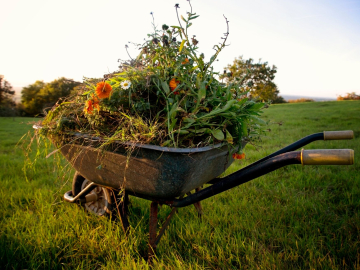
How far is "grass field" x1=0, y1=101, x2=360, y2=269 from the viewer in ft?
4.73

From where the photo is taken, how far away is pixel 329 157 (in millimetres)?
904

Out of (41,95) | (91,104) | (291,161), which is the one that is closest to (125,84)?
(91,104)

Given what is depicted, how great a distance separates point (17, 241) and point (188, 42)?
5.66 feet

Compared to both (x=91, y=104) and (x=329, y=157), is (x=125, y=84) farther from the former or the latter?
(x=329, y=157)

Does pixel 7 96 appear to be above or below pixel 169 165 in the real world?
above

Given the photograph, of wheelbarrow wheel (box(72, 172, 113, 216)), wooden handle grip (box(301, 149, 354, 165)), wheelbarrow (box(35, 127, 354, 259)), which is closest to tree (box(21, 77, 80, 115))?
wheelbarrow wheel (box(72, 172, 113, 216))

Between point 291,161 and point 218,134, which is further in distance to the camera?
point 218,134

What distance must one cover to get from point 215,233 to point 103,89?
1.19 m

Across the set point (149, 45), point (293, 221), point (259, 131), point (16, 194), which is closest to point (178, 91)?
point (149, 45)

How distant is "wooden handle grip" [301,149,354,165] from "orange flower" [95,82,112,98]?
0.96 meters

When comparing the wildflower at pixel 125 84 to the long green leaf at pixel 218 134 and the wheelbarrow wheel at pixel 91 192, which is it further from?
the wheelbarrow wheel at pixel 91 192

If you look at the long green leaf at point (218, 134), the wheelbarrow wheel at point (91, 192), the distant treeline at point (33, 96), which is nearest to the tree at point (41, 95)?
the distant treeline at point (33, 96)

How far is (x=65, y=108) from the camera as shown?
5.07 ft

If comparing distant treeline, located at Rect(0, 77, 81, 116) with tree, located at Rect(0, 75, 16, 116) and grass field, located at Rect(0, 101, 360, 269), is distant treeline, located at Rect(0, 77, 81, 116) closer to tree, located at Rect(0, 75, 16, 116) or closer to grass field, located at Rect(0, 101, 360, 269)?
tree, located at Rect(0, 75, 16, 116)
